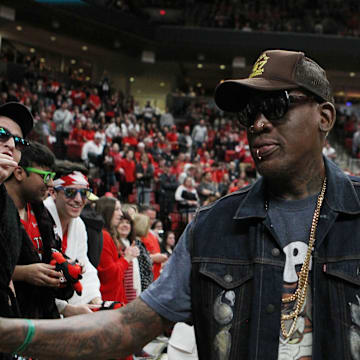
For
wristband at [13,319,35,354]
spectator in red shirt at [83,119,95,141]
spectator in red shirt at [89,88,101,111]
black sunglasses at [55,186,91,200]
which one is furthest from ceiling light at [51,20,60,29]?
wristband at [13,319,35,354]

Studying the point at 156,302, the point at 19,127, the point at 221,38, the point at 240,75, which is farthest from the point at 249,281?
the point at 240,75

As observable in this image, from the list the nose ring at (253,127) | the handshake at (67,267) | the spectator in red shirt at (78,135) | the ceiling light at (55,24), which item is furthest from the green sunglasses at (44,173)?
the ceiling light at (55,24)

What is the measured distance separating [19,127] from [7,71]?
849 inches

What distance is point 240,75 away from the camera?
36.8 meters

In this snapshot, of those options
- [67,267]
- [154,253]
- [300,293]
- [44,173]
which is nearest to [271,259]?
[300,293]

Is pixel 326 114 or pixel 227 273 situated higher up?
pixel 326 114

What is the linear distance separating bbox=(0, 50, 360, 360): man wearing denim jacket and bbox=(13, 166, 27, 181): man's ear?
6.62 ft

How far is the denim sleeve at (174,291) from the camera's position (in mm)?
2053

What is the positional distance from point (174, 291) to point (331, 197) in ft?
1.91

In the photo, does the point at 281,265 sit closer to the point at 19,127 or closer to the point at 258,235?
the point at 258,235

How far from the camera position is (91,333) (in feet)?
6.37

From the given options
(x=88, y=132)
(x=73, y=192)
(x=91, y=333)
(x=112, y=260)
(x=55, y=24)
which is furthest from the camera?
(x=55, y=24)

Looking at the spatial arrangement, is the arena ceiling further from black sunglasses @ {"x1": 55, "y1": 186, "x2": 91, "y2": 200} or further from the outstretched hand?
the outstretched hand

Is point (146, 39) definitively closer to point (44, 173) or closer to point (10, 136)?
point (44, 173)
